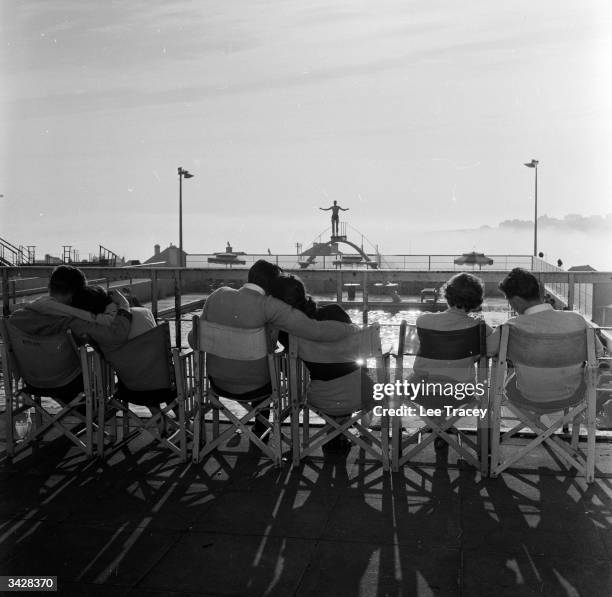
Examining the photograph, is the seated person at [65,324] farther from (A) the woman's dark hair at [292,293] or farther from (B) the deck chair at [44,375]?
(A) the woman's dark hair at [292,293]

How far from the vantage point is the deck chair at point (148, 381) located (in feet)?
17.9

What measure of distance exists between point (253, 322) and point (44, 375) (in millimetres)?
1737

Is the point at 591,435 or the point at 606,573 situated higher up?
the point at 591,435

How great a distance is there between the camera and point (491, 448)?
205 inches

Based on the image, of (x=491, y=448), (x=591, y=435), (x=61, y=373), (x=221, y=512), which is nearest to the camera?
(x=221, y=512)

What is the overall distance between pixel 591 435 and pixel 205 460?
2.74 m

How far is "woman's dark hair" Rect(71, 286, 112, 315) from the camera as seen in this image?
5.70 meters

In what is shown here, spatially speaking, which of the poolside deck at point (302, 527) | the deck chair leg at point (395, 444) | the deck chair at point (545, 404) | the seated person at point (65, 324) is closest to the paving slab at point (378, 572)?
the poolside deck at point (302, 527)

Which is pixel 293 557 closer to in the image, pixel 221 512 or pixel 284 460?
pixel 221 512

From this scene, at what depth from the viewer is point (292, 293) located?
210 inches

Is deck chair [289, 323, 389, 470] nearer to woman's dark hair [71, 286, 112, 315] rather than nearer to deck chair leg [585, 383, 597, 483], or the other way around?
deck chair leg [585, 383, 597, 483]

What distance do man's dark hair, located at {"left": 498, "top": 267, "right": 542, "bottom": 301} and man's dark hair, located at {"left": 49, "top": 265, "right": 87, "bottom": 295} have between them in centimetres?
321

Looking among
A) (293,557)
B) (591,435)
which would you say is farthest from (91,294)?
(591,435)

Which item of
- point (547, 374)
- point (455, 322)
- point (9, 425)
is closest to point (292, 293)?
point (455, 322)
